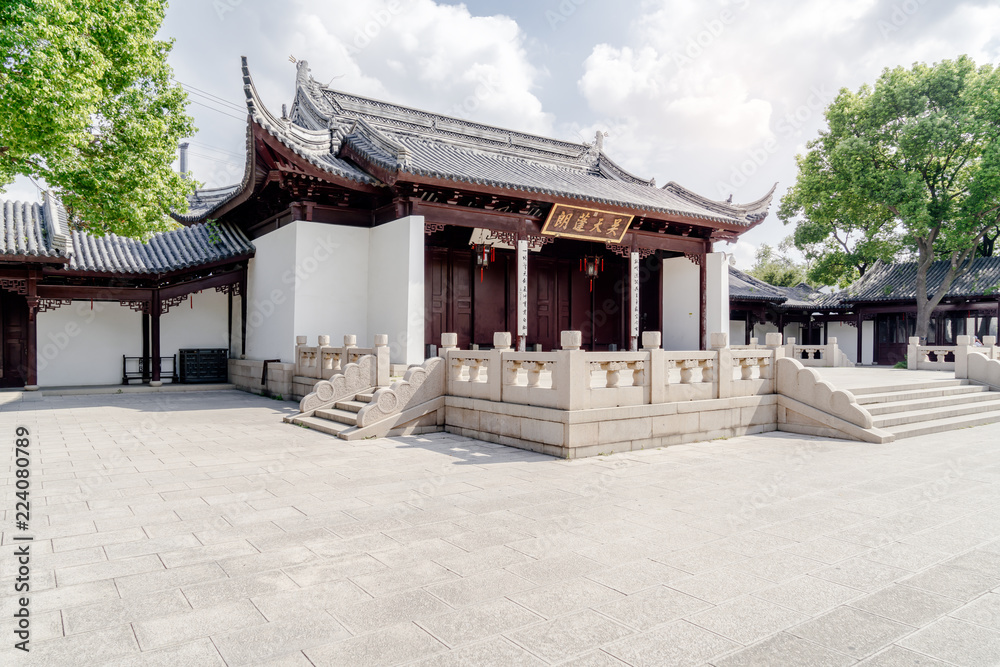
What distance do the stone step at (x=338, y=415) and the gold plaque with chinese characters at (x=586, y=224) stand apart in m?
6.25

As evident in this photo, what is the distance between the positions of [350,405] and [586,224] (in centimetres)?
699

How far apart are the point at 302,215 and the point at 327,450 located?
244 inches

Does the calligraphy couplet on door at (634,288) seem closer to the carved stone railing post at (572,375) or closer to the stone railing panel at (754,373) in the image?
the stone railing panel at (754,373)

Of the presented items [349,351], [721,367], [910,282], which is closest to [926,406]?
[721,367]

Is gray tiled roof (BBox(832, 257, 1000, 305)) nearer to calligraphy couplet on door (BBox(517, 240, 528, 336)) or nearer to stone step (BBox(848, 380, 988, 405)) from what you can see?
stone step (BBox(848, 380, 988, 405))

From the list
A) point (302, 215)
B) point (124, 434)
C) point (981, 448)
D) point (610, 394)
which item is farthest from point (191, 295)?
point (981, 448)

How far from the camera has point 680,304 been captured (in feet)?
53.9


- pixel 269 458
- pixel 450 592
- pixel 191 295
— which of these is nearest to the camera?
pixel 450 592

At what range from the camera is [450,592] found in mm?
3021

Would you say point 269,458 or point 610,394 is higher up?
point 610,394

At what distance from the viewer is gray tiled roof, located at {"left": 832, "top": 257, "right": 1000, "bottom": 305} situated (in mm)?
20266

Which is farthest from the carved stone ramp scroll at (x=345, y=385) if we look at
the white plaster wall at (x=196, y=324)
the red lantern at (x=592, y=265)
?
the red lantern at (x=592, y=265)

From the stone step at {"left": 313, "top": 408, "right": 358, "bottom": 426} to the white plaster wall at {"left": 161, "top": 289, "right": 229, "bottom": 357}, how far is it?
7239mm

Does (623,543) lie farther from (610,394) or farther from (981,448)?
(981,448)
